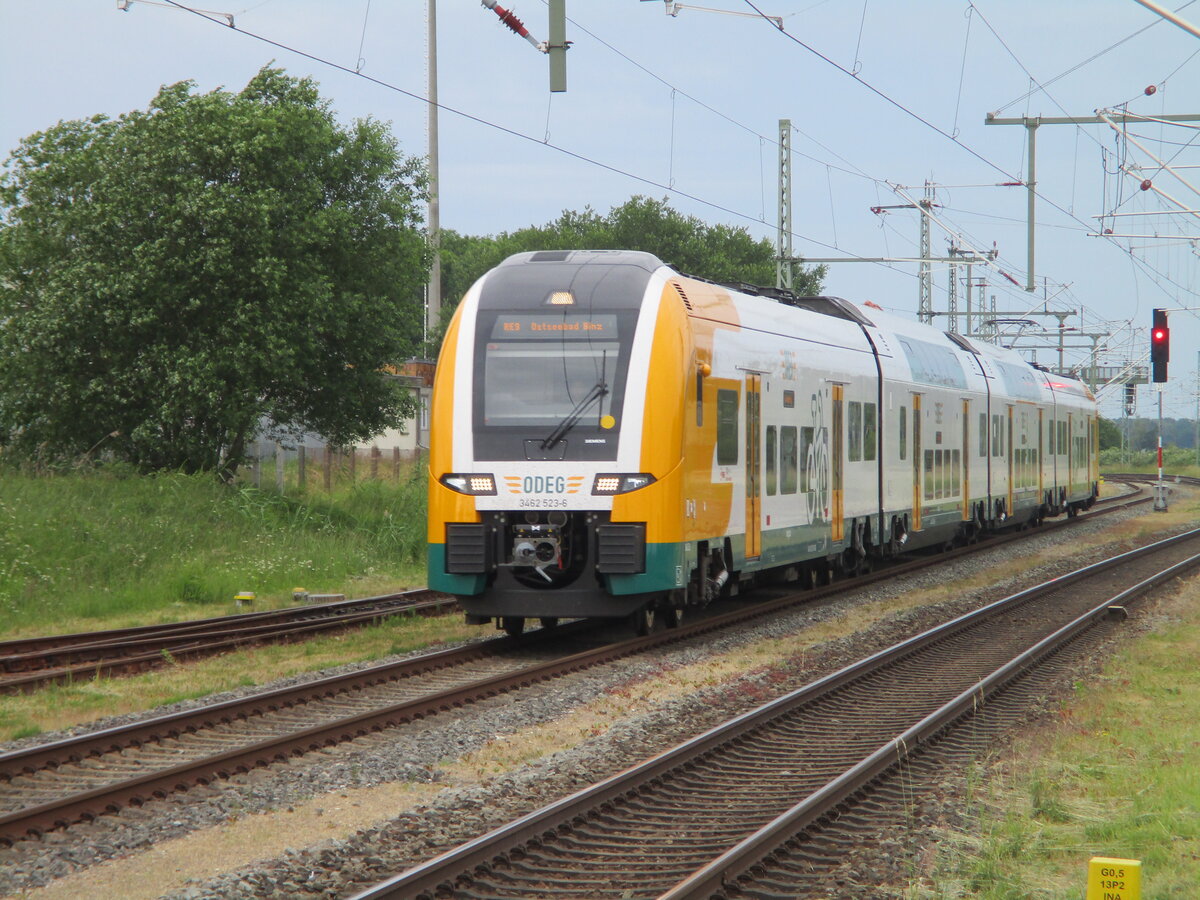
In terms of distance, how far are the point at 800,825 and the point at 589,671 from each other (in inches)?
208

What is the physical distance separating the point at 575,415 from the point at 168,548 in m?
8.48

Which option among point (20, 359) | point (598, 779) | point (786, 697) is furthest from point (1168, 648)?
point (20, 359)

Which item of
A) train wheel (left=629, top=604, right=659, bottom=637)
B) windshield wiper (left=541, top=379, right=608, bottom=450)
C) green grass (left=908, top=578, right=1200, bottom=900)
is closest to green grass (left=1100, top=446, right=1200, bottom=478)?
train wheel (left=629, top=604, right=659, bottom=637)

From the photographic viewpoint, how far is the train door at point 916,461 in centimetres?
2292

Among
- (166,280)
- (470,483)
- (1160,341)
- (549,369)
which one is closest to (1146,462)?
(1160,341)

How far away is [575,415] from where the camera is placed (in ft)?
43.3

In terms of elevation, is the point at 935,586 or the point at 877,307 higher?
the point at 877,307

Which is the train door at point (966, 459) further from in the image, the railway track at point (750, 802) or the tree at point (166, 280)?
the railway track at point (750, 802)

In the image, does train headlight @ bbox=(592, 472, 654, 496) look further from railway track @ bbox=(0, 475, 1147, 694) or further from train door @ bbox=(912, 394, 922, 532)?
train door @ bbox=(912, 394, 922, 532)

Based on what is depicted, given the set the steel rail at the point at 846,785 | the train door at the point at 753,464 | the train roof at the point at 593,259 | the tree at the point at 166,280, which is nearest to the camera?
the steel rail at the point at 846,785

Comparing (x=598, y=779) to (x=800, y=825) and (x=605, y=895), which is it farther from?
(x=605, y=895)

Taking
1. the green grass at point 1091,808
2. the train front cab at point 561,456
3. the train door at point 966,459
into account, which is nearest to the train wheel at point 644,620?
the train front cab at point 561,456

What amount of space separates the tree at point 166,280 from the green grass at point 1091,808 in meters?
15.1

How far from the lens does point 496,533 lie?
13.2 m
